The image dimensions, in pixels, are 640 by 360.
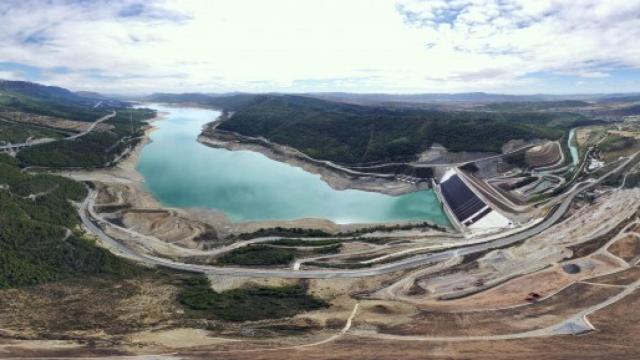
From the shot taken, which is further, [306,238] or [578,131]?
[578,131]

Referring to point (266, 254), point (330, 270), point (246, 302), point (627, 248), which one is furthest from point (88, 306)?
point (627, 248)

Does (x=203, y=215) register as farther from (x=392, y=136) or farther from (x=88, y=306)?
(x=392, y=136)

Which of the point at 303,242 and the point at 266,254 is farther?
the point at 303,242

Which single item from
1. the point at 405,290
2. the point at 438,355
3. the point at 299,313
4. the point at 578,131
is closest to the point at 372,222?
the point at 405,290

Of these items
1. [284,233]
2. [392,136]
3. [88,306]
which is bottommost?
[88,306]

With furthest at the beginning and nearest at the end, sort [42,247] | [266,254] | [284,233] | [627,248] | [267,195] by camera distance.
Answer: [267,195] < [284,233] < [266,254] < [627,248] < [42,247]

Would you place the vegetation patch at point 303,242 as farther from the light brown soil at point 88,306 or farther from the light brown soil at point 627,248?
the light brown soil at point 627,248

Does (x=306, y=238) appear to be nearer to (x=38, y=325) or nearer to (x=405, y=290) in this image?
(x=405, y=290)
